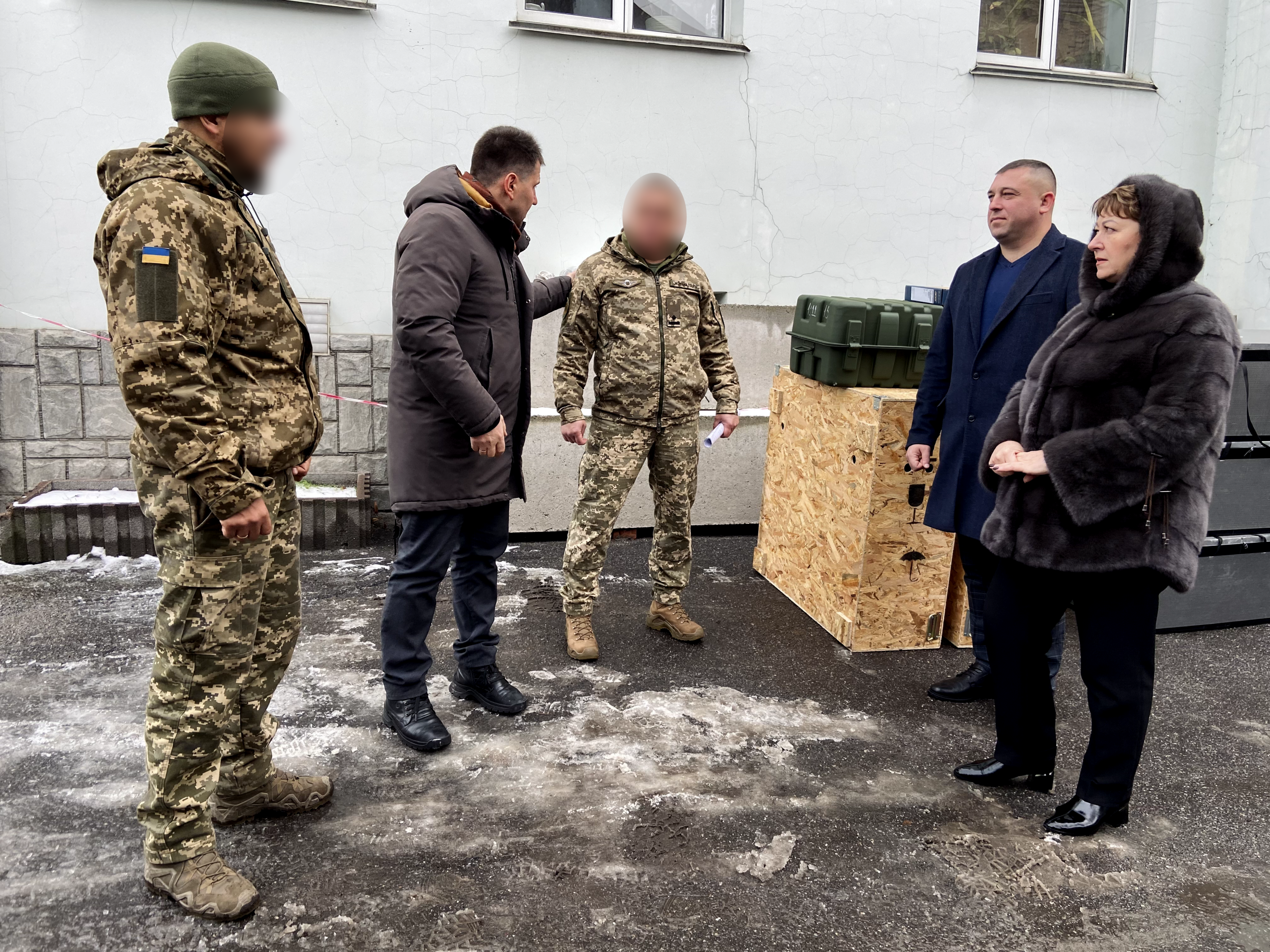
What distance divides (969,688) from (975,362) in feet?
4.41

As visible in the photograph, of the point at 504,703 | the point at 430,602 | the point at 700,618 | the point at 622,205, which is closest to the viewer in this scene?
the point at 430,602

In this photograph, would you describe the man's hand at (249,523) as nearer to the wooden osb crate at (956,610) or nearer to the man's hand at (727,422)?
the man's hand at (727,422)

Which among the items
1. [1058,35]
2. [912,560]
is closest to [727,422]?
[912,560]

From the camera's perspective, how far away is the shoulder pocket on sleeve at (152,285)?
6.95 feet

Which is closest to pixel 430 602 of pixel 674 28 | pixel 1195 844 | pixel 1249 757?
pixel 1195 844

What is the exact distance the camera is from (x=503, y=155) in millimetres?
3379

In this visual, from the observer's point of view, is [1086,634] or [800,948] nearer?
[800,948]

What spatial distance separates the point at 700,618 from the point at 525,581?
1057 mm

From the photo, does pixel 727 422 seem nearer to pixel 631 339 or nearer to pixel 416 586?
pixel 631 339

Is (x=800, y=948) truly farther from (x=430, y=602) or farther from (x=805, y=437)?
(x=805, y=437)

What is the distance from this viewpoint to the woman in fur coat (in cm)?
265

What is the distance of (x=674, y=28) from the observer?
20.1 ft

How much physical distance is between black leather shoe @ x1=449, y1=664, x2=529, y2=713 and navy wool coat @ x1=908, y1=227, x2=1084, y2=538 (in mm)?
1839

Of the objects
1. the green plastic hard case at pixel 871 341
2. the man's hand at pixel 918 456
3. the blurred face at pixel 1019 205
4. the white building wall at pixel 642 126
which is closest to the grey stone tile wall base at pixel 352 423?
the white building wall at pixel 642 126
